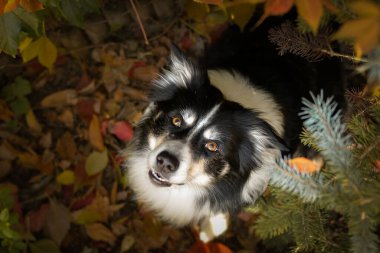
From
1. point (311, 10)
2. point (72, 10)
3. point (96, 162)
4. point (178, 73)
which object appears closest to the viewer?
point (311, 10)

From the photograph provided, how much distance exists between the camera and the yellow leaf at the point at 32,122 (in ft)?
8.77

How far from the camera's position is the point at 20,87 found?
262 centimetres

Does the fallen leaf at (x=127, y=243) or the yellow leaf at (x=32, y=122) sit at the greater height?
the yellow leaf at (x=32, y=122)

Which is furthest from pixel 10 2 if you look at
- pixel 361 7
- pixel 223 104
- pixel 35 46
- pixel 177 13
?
pixel 177 13

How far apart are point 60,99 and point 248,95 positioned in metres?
1.43

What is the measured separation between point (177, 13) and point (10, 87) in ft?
4.33

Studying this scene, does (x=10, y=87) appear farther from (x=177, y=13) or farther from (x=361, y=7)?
(x=361, y=7)

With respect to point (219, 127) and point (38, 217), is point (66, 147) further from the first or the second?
point (219, 127)

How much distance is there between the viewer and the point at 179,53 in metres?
1.88

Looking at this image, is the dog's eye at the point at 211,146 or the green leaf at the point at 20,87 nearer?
the dog's eye at the point at 211,146

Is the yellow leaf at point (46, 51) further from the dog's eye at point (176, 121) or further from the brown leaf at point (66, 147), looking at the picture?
the dog's eye at point (176, 121)

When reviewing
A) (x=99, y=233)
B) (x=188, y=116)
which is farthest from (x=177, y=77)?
(x=99, y=233)

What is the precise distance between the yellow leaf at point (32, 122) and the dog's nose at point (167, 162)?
50.2 inches

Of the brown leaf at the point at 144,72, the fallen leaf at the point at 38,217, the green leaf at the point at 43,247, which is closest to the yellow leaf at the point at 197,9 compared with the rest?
the brown leaf at the point at 144,72
